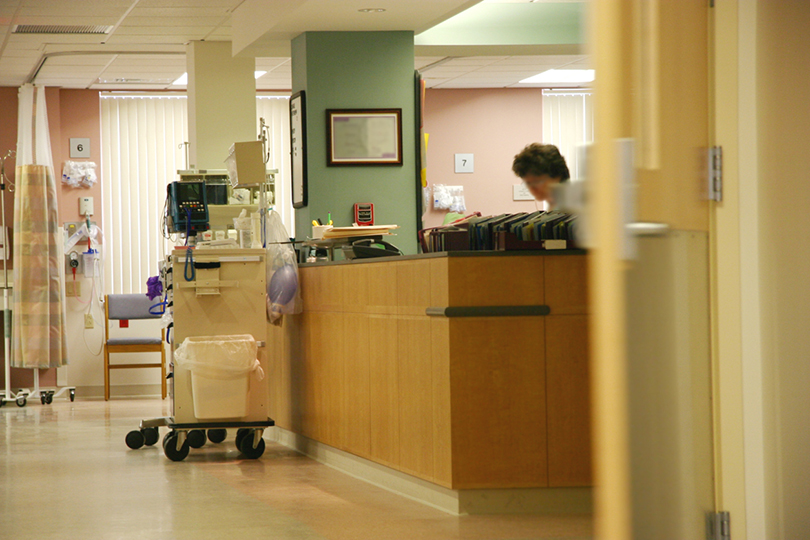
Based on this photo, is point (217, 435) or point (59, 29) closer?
point (217, 435)

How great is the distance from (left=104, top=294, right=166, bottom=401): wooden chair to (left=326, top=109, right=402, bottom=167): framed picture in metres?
3.32

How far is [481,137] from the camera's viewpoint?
391 inches

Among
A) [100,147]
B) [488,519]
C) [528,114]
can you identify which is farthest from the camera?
[528,114]

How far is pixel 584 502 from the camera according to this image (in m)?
3.76

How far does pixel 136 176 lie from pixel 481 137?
Result: 11.9 ft

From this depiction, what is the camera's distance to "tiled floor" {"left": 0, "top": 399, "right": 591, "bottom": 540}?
11.6 feet

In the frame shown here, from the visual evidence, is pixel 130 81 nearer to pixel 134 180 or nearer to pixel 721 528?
pixel 134 180

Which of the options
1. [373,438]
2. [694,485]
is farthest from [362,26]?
[694,485]

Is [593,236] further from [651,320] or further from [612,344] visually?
[651,320]

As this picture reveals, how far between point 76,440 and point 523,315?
3740 mm

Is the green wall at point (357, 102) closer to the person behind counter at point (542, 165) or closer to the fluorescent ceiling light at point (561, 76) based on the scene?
the person behind counter at point (542, 165)

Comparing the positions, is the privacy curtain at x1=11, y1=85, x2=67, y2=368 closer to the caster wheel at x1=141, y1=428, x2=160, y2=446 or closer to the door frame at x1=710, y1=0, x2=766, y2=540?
the caster wheel at x1=141, y1=428, x2=160, y2=446

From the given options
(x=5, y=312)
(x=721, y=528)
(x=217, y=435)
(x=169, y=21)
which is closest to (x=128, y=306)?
(x=5, y=312)

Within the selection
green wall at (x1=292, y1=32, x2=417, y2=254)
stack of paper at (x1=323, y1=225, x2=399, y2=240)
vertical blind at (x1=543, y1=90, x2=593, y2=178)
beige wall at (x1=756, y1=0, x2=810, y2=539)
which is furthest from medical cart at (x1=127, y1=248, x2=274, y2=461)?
vertical blind at (x1=543, y1=90, x2=593, y2=178)
